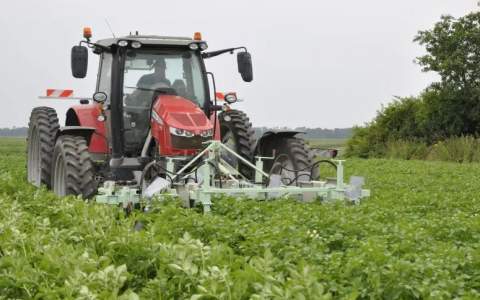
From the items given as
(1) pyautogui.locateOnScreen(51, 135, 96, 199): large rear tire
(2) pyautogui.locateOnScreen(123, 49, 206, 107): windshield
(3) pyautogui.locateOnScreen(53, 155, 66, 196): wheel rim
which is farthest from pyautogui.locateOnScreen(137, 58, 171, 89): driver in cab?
(3) pyautogui.locateOnScreen(53, 155, 66, 196): wheel rim

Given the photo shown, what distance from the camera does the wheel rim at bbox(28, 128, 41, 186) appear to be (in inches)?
476

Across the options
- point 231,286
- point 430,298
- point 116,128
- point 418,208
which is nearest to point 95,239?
point 231,286

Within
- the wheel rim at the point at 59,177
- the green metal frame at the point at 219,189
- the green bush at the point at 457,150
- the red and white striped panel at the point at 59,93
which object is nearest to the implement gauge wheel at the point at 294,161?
the green metal frame at the point at 219,189

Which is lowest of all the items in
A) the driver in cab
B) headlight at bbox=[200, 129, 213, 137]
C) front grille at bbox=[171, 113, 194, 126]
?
headlight at bbox=[200, 129, 213, 137]

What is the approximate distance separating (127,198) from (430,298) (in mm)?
4991

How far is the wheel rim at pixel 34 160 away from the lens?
1209 centimetres

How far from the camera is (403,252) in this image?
6.01 metres

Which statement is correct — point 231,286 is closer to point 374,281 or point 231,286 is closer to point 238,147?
point 374,281

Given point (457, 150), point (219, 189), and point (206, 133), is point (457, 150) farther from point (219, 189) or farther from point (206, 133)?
point (219, 189)

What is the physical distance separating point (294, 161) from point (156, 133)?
6.26 ft

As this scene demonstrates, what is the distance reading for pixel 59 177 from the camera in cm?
1043

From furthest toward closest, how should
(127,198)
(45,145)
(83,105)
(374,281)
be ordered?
(83,105) → (45,145) → (127,198) → (374,281)

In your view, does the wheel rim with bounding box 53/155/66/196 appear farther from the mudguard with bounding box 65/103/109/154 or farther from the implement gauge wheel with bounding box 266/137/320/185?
the implement gauge wheel with bounding box 266/137/320/185

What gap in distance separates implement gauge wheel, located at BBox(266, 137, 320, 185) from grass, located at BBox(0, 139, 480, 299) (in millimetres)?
1744
